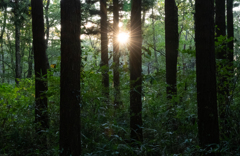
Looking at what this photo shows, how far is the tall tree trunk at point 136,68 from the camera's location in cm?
531

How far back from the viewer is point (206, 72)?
13.1 ft

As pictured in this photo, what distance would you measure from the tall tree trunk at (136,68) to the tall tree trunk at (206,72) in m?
1.67

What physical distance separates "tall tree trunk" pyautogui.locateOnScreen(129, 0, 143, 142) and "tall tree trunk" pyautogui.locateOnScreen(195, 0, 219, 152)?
1672mm

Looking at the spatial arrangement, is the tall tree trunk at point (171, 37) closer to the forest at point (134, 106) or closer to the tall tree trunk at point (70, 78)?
the forest at point (134, 106)

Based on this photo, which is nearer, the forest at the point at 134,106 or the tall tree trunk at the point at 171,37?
the forest at the point at 134,106

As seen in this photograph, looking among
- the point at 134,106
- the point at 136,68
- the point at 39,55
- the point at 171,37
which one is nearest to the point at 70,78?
the point at 136,68

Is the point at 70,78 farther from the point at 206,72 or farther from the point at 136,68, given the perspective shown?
the point at 206,72

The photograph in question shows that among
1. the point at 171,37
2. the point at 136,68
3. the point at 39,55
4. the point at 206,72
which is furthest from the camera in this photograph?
the point at 171,37

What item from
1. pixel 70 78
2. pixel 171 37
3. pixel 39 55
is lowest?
pixel 70 78

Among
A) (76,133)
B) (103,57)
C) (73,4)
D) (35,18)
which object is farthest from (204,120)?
(103,57)

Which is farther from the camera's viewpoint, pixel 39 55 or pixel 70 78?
pixel 39 55

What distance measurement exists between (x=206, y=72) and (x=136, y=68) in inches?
74.2

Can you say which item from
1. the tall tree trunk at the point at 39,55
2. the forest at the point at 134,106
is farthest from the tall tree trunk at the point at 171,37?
the tall tree trunk at the point at 39,55

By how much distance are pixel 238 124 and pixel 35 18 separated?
6363 millimetres
